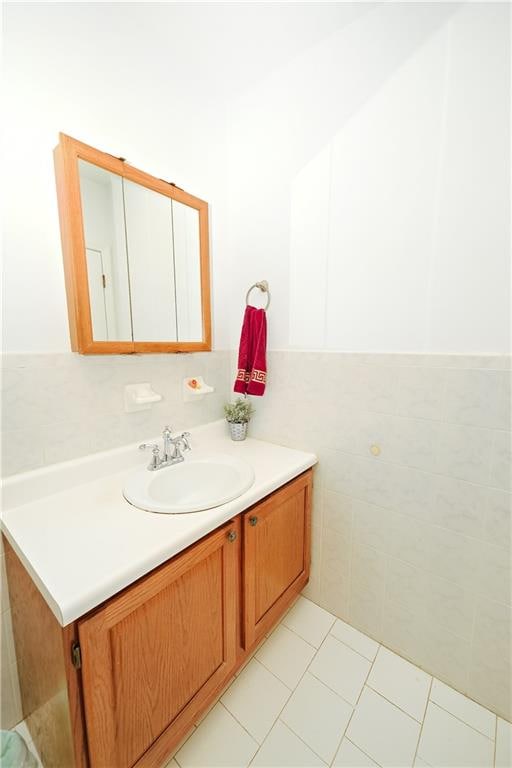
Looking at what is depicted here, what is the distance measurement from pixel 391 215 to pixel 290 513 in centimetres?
120

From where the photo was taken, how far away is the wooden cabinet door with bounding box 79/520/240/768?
2.12 feet

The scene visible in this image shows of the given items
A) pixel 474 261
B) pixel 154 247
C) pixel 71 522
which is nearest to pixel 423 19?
pixel 474 261

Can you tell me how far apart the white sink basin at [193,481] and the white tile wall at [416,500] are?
37cm

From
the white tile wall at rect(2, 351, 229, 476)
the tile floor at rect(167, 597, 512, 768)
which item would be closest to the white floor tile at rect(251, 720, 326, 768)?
the tile floor at rect(167, 597, 512, 768)

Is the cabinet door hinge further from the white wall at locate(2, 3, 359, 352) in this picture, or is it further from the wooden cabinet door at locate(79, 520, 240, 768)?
the white wall at locate(2, 3, 359, 352)

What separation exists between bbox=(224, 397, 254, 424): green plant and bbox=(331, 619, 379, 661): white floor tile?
102 cm

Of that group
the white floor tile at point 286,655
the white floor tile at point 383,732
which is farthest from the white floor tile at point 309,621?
the white floor tile at point 383,732

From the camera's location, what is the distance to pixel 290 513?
48.1 inches

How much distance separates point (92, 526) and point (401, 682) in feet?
4.22

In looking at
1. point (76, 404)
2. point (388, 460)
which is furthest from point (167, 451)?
point (388, 460)

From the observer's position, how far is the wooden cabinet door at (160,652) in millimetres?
647

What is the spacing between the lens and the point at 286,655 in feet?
4.02

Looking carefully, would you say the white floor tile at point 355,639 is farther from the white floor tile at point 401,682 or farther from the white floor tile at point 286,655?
the white floor tile at point 286,655

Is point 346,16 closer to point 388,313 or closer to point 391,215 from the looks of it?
point 391,215
